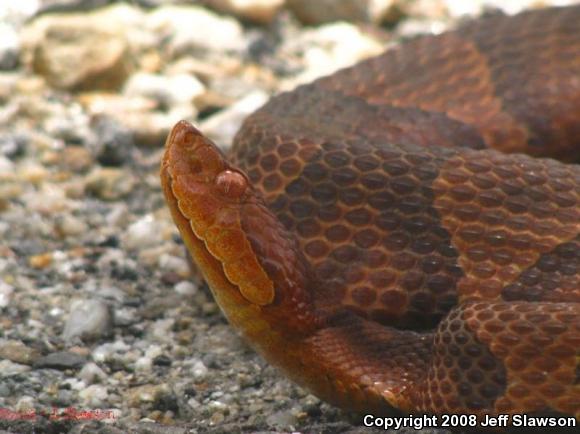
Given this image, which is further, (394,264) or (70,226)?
(70,226)

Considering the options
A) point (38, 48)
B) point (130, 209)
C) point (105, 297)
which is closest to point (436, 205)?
point (105, 297)

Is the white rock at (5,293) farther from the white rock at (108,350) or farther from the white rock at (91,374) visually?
the white rock at (91,374)

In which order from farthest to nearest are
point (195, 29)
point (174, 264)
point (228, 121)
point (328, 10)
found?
point (328, 10) → point (195, 29) → point (228, 121) → point (174, 264)

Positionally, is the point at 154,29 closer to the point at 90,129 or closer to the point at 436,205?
the point at 90,129

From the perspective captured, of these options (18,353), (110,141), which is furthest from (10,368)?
(110,141)

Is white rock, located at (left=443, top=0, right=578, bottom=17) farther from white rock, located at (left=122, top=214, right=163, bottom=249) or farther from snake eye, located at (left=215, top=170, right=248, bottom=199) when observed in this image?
snake eye, located at (left=215, top=170, right=248, bottom=199)

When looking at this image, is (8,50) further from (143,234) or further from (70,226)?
(143,234)

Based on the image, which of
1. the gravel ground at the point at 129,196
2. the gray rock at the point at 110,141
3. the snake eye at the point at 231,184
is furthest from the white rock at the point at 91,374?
the gray rock at the point at 110,141

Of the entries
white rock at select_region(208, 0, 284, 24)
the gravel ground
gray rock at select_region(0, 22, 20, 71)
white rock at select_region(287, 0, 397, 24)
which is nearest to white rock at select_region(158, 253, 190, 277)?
the gravel ground
